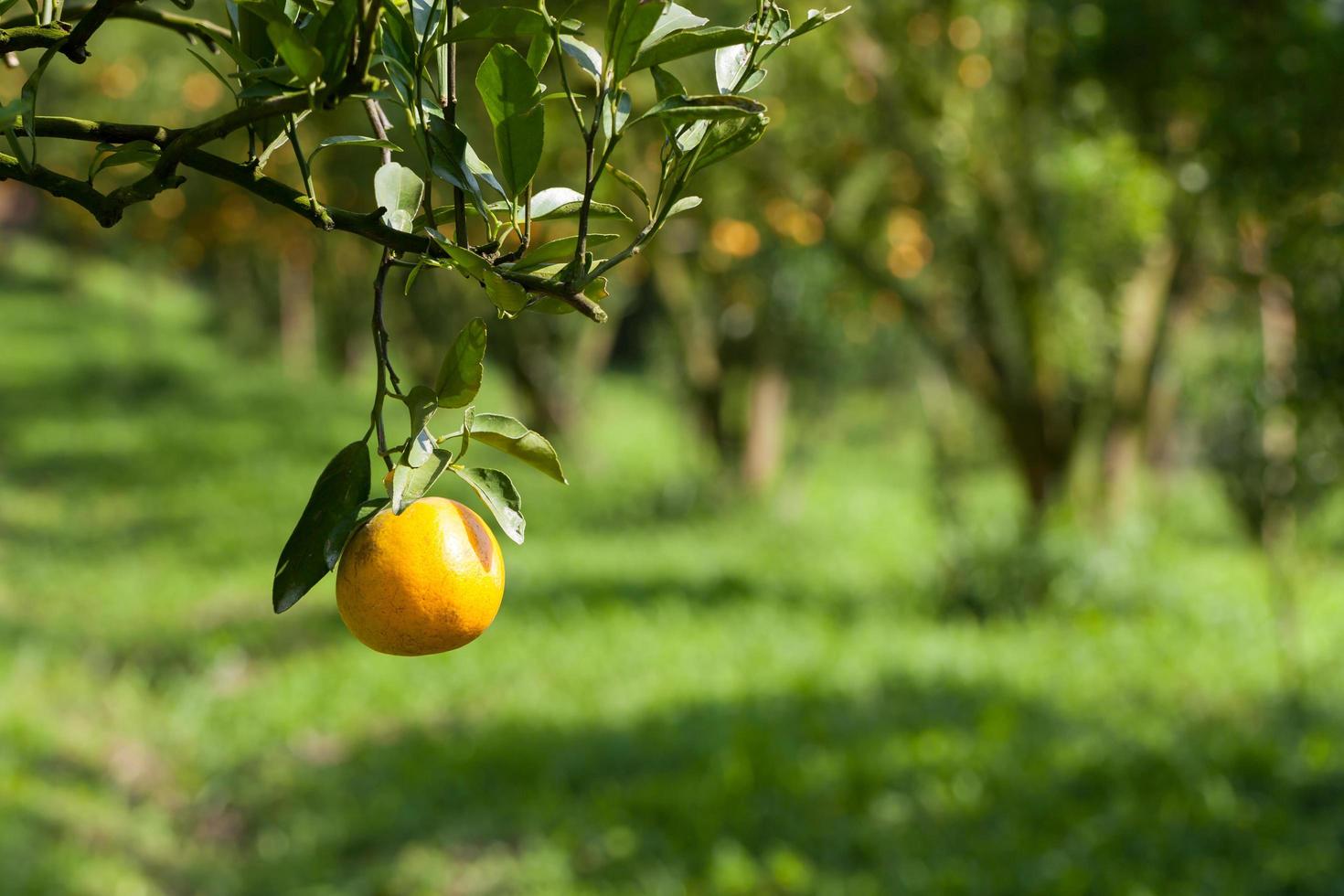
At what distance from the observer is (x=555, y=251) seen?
0.64m

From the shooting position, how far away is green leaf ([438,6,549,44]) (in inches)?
24.0

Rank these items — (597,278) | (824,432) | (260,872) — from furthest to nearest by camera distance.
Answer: (824,432) → (260,872) → (597,278)

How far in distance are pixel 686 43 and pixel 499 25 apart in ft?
0.32

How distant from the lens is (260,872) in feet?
11.3

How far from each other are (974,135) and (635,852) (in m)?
3.44

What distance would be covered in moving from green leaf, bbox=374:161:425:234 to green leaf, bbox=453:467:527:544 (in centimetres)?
11

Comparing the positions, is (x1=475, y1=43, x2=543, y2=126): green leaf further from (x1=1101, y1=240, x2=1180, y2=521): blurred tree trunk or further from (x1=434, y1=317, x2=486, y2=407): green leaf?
(x1=1101, y1=240, x2=1180, y2=521): blurred tree trunk

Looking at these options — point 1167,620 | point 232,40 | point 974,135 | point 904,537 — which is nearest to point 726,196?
point 974,135

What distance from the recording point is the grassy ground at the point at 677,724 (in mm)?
3311

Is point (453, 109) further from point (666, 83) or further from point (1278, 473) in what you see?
point (1278, 473)

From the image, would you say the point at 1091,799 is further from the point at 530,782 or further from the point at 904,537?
the point at 904,537

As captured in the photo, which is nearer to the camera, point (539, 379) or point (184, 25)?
point (184, 25)

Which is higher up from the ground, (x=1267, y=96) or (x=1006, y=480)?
(x=1006, y=480)

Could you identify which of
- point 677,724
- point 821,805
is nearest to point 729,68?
point 821,805
